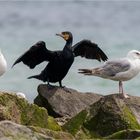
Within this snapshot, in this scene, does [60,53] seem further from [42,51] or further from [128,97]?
[128,97]

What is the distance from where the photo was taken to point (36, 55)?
719 inches

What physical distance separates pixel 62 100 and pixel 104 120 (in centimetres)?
272

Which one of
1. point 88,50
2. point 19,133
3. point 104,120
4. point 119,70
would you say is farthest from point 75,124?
point 88,50

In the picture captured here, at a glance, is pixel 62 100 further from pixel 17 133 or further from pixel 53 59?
pixel 17 133

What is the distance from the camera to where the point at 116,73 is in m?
16.7

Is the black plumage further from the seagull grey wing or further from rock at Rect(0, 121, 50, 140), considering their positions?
rock at Rect(0, 121, 50, 140)

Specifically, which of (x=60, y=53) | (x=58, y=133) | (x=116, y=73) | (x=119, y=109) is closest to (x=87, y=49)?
(x=60, y=53)

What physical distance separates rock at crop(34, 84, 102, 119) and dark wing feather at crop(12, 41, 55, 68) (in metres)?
1.25

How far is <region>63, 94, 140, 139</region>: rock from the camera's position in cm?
1342

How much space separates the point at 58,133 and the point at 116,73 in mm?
5609

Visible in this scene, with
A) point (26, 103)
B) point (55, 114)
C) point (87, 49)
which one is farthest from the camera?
point (87, 49)

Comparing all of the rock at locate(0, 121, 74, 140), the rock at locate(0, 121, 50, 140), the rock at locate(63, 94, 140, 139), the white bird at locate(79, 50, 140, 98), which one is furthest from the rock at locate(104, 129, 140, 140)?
the white bird at locate(79, 50, 140, 98)

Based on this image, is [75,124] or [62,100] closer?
[75,124]

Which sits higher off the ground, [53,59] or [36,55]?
[36,55]
